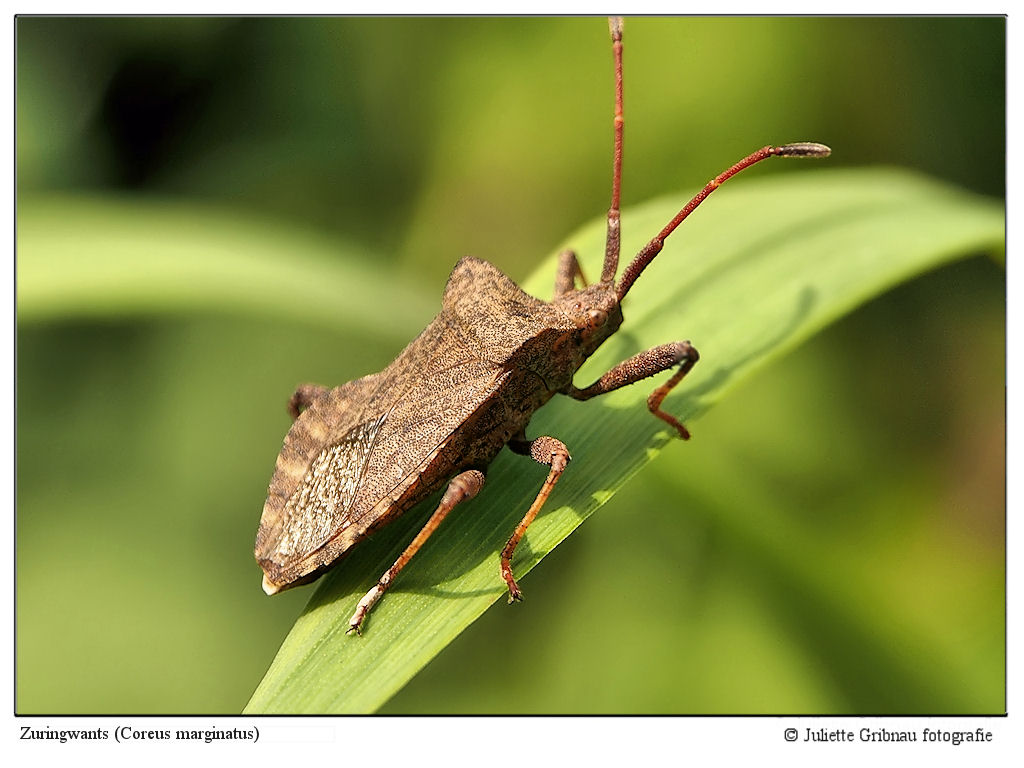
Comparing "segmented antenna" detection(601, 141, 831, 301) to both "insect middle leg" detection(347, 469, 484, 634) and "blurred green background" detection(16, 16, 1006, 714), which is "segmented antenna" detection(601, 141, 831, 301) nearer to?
"blurred green background" detection(16, 16, 1006, 714)

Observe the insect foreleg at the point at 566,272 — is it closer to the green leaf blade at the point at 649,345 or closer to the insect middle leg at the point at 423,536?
the green leaf blade at the point at 649,345

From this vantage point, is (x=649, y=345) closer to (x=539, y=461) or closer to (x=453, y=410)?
(x=539, y=461)

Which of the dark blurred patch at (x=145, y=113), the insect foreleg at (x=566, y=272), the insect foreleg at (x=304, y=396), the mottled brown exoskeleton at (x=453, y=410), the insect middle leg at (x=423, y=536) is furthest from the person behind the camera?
the dark blurred patch at (x=145, y=113)

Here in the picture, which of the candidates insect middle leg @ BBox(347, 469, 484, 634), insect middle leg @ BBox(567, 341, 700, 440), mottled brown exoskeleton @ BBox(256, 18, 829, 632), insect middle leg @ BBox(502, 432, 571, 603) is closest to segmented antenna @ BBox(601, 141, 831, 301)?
mottled brown exoskeleton @ BBox(256, 18, 829, 632)

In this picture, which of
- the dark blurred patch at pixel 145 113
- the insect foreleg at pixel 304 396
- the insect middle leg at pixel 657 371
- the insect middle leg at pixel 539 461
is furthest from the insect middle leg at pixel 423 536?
the dark blurred patch at pixel 145 113

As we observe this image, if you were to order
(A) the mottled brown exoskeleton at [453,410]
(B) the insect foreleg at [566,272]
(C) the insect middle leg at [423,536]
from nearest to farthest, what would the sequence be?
(C) the insect middle leg at [423,536] < (A) the mottled brown exoskeleton at [453,410] < (B) the insect foreleg at [566,272]

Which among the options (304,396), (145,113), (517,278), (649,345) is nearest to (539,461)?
(649,345)

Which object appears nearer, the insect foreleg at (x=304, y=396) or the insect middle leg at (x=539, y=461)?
the insect middle leg at (x=539, y=461)
